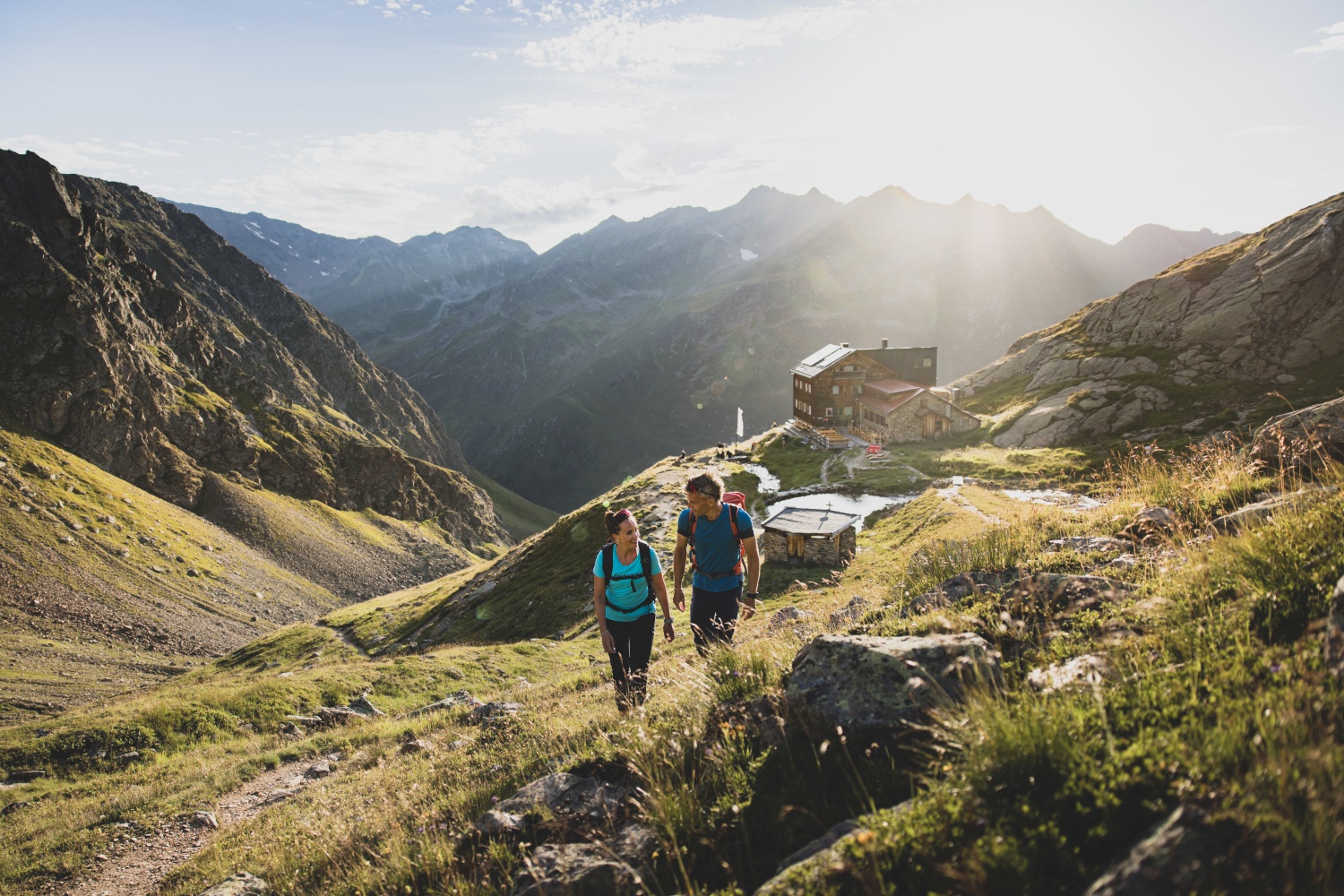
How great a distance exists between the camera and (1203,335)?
5341cm

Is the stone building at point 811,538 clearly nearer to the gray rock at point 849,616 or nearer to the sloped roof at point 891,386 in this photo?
the gray rock at point 849,616

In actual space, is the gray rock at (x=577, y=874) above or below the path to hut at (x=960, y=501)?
above

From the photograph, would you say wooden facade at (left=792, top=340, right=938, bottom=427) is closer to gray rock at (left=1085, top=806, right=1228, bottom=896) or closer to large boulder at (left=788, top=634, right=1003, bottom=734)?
large boulder at (left=788, top=634, right=1003, bottom=734)

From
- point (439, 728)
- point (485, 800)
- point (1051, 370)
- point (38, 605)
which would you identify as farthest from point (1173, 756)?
point (38, 605)

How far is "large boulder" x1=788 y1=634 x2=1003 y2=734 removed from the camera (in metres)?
4.88

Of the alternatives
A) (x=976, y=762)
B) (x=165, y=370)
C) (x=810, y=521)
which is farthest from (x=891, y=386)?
(x=165, y=370)

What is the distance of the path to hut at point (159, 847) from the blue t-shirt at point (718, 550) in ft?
31.8

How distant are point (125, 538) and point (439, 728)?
83.4 m

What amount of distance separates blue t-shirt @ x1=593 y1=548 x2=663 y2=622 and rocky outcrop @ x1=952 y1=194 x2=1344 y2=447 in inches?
1897

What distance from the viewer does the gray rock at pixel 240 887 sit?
7.29 m

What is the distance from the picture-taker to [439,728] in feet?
44.9

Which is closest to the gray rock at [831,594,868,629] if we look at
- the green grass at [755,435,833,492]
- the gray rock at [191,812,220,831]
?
the gray rock at [191,812,220,831]

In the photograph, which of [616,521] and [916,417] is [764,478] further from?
[616,521]

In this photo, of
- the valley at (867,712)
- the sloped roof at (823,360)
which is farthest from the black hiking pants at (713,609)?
the sloped roof at (823,360)
